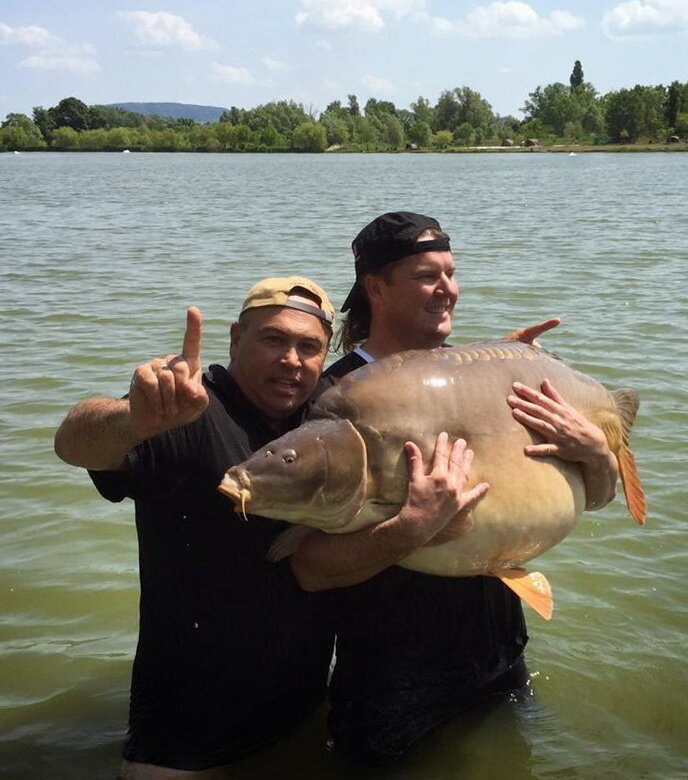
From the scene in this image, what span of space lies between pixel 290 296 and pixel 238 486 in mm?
907

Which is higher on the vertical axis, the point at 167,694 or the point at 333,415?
the point at 333,415

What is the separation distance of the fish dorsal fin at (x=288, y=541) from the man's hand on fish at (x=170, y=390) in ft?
1.85

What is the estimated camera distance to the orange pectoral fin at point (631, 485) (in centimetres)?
370

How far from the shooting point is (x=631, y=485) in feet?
12.2

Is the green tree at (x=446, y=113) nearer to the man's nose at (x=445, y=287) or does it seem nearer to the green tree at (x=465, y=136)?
the green tree at (x=465, y=136)

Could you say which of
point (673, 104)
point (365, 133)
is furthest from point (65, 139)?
point (673, 104)

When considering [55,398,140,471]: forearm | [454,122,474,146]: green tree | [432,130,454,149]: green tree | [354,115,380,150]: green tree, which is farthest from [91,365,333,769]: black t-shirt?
[454,122,474,146]: green tree

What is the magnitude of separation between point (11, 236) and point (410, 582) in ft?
68.9

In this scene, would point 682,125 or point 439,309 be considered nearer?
point 439,309

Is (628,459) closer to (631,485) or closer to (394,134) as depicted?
(631,485)

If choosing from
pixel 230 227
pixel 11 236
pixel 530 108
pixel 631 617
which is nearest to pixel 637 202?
pixel 230 227

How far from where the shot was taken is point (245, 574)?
11.3 ft

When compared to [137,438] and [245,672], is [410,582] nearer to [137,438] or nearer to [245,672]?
[245,672]

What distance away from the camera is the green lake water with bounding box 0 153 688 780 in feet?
13.9
